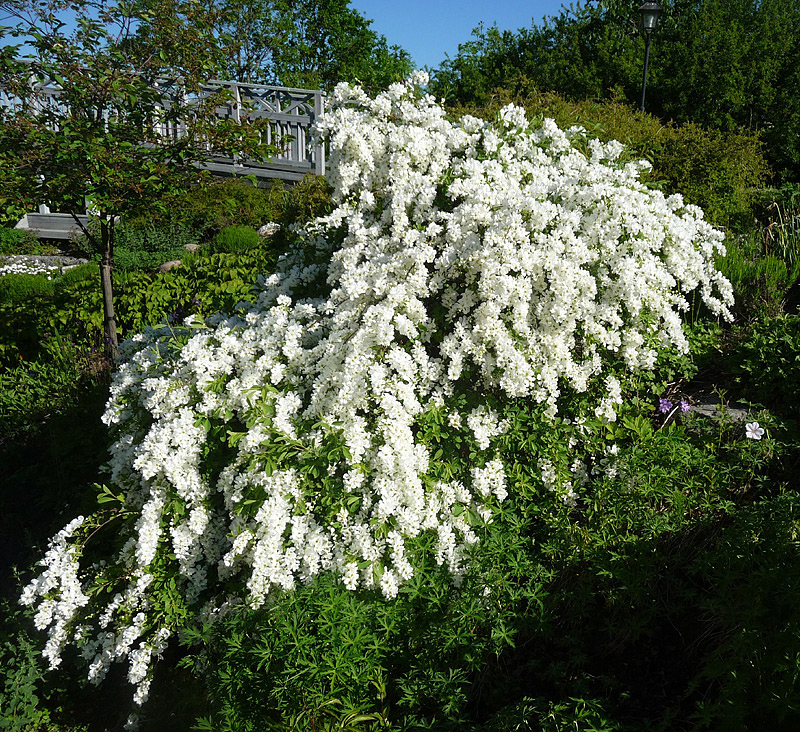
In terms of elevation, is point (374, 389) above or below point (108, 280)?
below

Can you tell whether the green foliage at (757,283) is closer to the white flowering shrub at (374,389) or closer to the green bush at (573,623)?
the white flowering shrub at (374,389)

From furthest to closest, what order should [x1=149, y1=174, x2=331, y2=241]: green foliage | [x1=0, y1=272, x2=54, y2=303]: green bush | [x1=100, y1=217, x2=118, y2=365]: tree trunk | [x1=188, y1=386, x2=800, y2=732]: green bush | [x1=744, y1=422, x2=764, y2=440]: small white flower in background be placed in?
[x1=149, y1=174, x2=331, y2=241]: green foliage, [x1=0, y1=272, x2=54, y2=303]: green bush, [x1=100, y1=217, x2=118, y2=365]: tree trunk, [x1=744, y1=422, x2=764, y2=440]: small white flower in background, [x1=188, y1=386, x2=800, y2=732]: green bush

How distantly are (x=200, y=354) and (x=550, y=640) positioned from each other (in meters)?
2.30

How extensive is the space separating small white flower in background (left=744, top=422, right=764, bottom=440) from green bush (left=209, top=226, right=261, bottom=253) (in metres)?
8.10

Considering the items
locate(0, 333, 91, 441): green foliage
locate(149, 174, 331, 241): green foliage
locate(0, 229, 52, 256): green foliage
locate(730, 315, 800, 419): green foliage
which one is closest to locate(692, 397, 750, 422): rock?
locate(730, 315, 800, 419): green foliage

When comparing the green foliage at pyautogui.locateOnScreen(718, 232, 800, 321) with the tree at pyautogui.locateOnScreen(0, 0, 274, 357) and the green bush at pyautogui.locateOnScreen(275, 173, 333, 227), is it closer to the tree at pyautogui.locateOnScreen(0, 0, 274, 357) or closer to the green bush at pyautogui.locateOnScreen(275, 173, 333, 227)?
the tree at pyautogui.locateOnScreen(0, 0, 274, 357)

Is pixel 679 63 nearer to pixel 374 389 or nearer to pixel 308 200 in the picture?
pixel 308 200

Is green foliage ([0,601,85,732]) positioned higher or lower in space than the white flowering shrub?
lower

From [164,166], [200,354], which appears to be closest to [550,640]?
[200,354]

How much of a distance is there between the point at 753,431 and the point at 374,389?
1.90m

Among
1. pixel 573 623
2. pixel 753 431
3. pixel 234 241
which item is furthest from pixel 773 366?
pixel 234 241

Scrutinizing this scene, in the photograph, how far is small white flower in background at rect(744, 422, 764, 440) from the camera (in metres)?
2.99

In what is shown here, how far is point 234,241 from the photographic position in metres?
9.79

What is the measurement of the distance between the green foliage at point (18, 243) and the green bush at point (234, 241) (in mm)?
6188
